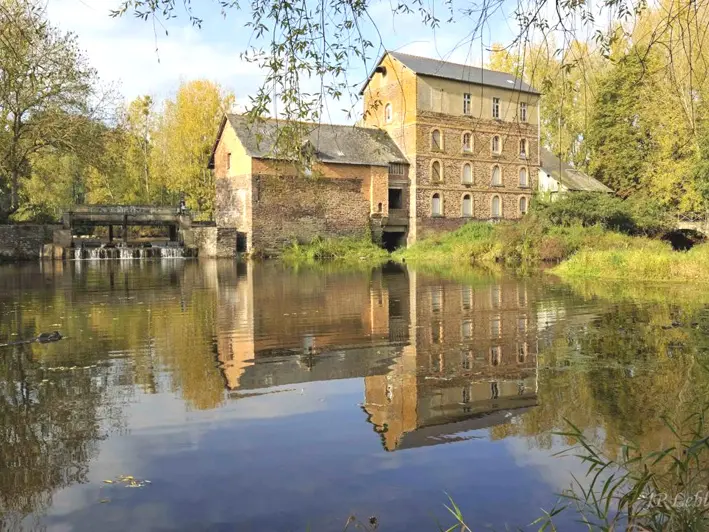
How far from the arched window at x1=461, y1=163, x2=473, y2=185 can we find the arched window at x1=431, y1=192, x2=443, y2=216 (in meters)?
2.61

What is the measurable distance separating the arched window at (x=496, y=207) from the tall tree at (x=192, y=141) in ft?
76.4

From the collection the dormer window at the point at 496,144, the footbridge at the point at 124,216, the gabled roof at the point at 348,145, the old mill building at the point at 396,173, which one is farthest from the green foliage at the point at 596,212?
the footbridge at the point at 124,216

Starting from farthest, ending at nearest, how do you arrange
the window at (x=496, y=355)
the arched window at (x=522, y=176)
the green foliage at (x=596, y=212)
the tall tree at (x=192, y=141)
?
the tall tree at (x=192, y=141), the arched window at (x=522, y=176), the green foliage at (x=596, y=212), the window at (x=496, y=355)

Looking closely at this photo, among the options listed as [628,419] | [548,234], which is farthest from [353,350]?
[548,234]

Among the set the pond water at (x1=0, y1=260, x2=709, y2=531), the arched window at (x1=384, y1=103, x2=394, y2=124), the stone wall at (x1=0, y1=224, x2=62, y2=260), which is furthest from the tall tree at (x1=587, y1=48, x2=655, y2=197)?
the stone wall at (x1=0, y1=224, x2=62, y2=260)

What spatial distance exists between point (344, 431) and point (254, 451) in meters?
0.97

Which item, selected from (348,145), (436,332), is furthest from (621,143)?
(436,332)

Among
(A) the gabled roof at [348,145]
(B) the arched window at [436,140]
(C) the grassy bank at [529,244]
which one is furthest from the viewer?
(B) the arched window at [436,140]

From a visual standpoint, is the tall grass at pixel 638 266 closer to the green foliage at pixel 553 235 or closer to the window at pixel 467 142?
the green foliage at pixel 553 235

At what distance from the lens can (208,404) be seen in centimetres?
747

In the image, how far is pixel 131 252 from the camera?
40.5 metres

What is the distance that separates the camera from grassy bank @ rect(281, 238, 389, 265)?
133 ft

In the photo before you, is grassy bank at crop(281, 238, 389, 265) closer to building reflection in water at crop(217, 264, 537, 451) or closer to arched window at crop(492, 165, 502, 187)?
arched window at crop(492, 165, 502, 187)

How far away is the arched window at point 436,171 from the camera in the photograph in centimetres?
4695
